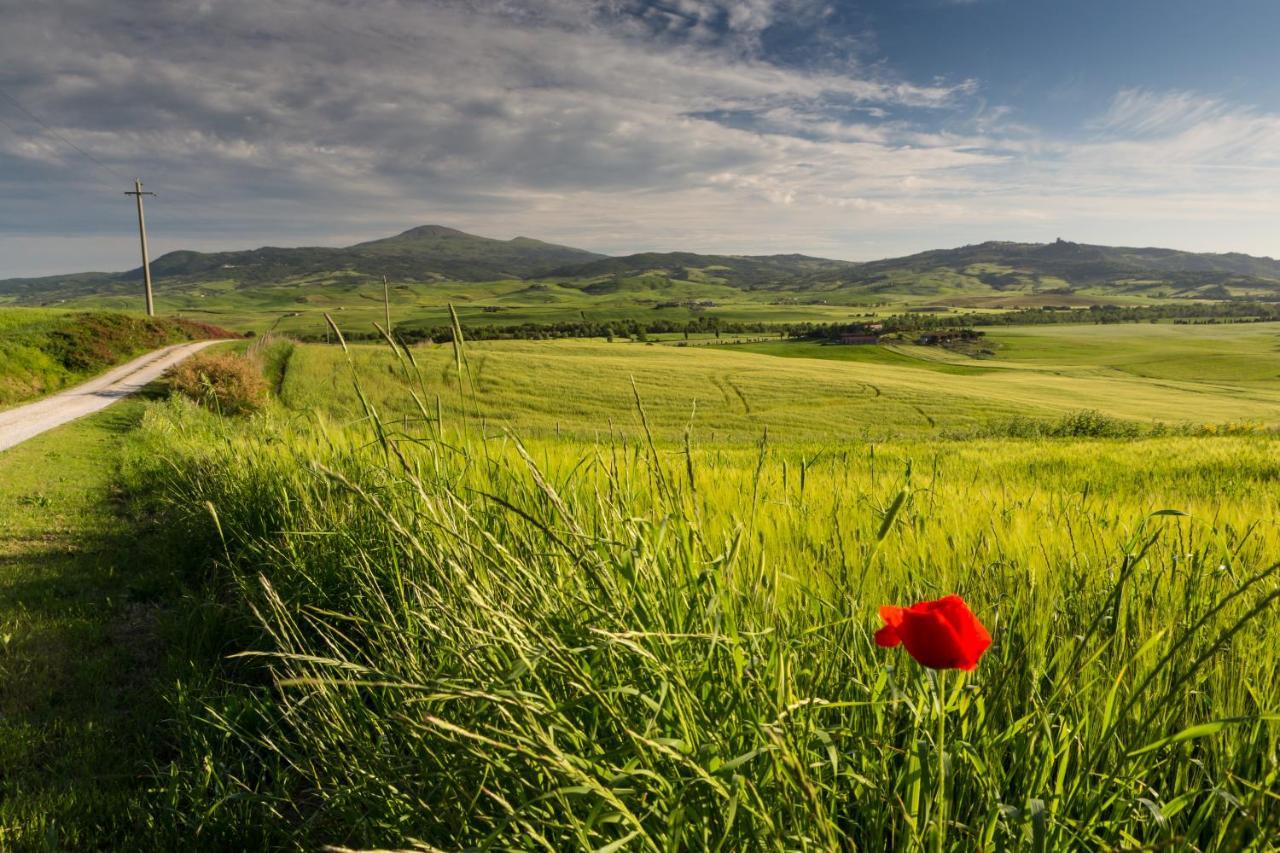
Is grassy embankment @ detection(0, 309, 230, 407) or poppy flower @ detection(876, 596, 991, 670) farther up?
poppy flower @ detection(876, 596, 991, 670)

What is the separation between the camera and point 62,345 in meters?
26.5

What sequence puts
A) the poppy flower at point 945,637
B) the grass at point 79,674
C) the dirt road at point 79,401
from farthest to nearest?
the dirt road at point 79,401, the grass at point 79,674, the poppy flower at point 945,637

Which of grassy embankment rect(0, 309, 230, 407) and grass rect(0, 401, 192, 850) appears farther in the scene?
grassy embankment rect(0, 309, 230, 407)

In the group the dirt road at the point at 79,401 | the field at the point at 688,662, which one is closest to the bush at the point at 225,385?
the dirt road at the point at 79,401

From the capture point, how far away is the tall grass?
147 centimetres

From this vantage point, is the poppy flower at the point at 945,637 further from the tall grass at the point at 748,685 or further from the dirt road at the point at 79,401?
the dirt road at the point at 79,401

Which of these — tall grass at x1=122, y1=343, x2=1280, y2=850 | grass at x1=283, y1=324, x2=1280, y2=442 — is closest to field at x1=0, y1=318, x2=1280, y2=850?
tall grass at x1=122, y1=343, x2=1280, y2=850

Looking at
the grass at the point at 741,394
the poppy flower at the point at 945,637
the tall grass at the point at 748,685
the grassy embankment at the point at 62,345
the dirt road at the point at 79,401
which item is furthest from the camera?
the grass at the point at 741,394

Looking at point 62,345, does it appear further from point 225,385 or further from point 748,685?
point 748,685

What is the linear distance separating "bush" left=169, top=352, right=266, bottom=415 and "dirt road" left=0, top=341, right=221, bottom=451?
6.55ft

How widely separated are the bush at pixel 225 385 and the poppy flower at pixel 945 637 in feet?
66.4

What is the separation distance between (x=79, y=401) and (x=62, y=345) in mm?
9168

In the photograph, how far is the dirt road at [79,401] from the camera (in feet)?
51.0

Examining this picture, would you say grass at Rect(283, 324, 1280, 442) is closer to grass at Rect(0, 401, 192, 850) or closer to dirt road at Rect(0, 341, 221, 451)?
dirt road at Rect(0, 341, 221, 451)
